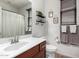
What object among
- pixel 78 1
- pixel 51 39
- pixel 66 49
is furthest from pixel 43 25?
pixel 78 1

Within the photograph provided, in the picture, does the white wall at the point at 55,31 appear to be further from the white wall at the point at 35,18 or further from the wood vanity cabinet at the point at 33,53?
the wood vanity cabinet at the point at 33,53

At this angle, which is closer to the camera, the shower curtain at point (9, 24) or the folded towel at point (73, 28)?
the shower curtain at point (9, 24)

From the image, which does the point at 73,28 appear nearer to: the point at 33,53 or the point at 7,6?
the point at 33,53

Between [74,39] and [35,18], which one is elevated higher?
[35,18]

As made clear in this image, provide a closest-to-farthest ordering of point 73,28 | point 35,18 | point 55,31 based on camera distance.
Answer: point 73,28, point 55,31, point 35,18

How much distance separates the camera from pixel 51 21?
3.41m

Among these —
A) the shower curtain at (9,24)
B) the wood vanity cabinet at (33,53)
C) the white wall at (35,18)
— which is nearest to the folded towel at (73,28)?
the white wall at (35,18)

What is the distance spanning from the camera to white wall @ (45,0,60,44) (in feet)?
10.7

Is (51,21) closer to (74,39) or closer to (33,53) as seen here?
(74,39)

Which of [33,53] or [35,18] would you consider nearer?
[33,53]

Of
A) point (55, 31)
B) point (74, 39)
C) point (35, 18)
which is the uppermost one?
point (35, 18)

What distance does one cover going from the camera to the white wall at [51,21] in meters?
3.27

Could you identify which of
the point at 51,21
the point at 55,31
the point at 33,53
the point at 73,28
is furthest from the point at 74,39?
the point at 33,53

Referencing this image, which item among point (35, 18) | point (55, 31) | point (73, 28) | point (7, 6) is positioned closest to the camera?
point (7, 6)
